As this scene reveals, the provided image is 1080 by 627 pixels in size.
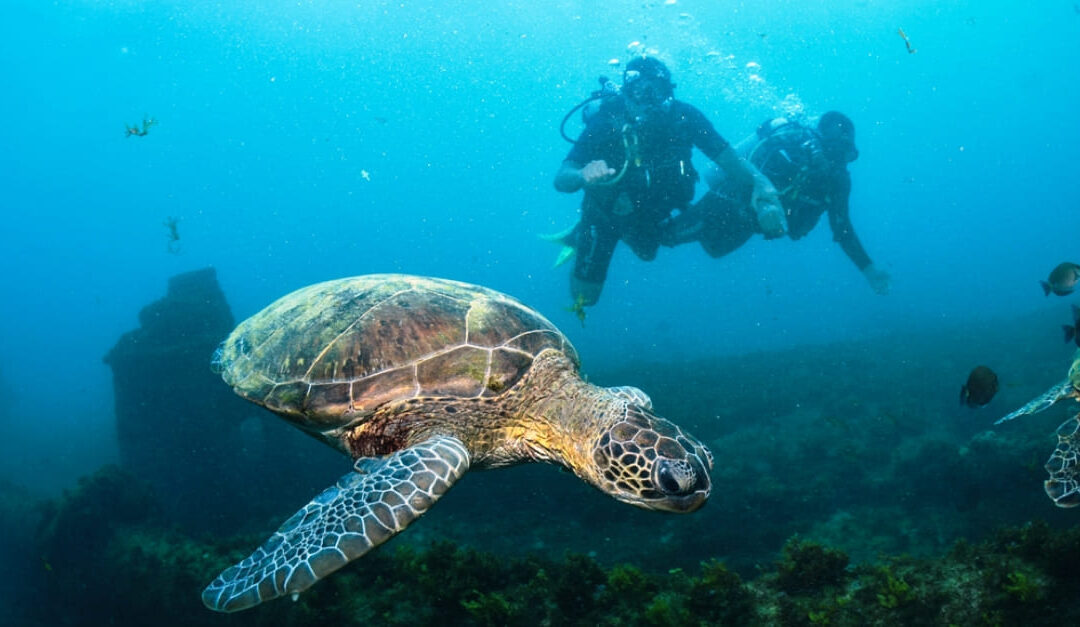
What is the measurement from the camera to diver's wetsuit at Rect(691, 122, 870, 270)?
10.5 m

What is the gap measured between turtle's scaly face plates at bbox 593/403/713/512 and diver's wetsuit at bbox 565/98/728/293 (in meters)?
7.27

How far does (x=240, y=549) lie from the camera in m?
5.20

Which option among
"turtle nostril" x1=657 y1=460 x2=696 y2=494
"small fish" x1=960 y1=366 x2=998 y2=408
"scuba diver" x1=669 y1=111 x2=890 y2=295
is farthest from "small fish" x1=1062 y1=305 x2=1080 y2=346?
"scuba diver" x1=669 y1=111 x2=890 y2=295

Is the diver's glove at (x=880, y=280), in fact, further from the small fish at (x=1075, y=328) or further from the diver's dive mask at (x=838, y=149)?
the small fish at (x=1075, y=328)

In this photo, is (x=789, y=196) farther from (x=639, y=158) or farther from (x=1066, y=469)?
(x=1066, y=469)

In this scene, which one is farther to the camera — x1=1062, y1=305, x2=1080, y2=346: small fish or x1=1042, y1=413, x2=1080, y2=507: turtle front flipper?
x1=1062, y1=305, x2=1080, y2=346: small fish

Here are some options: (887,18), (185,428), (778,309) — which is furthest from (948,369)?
A: (887,18)

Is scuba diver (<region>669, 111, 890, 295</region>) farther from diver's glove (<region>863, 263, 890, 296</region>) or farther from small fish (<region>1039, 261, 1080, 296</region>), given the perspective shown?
small fish (<region>1039, 261, 1080, 296</region>)

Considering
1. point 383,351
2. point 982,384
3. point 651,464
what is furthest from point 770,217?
point 383,351

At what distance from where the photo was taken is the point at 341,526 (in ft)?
8.40

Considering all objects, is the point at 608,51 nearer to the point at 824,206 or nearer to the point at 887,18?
the point at 887,18

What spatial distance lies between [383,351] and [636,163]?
7183 mm

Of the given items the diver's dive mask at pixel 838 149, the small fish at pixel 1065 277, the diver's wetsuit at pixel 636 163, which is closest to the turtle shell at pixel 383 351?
the small fish at pixel 1065 277

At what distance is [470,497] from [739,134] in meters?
128
